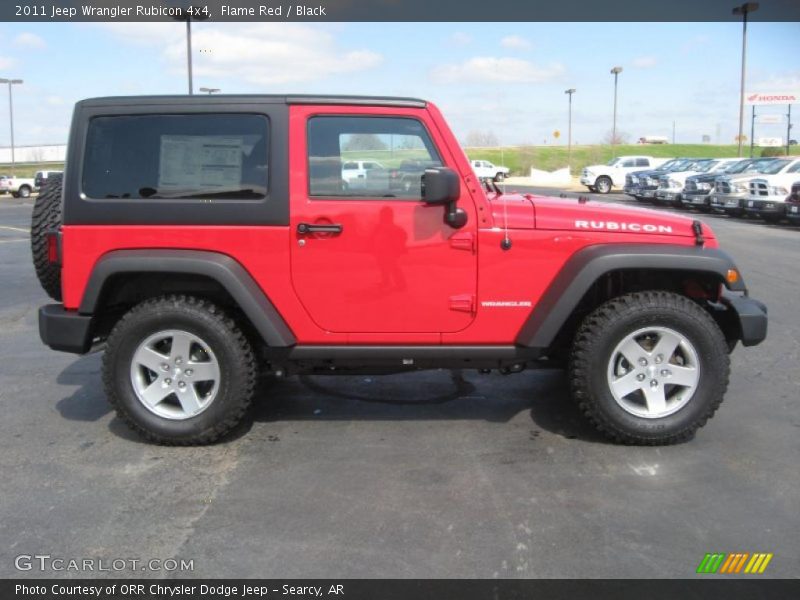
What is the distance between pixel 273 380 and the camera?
582cm

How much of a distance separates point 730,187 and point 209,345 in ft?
67.2

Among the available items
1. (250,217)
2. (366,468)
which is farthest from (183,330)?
(366,468)

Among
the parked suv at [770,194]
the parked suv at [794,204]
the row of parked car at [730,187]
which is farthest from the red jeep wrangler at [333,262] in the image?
the parked suv at [770,194]

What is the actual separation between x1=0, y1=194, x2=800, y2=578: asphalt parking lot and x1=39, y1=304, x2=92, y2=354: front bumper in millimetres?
597

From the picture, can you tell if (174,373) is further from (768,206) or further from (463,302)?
(768,206)

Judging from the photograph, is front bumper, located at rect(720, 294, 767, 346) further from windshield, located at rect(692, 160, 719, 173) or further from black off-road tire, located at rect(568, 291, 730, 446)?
windshield, located at rect(692, 160, 719, 173)

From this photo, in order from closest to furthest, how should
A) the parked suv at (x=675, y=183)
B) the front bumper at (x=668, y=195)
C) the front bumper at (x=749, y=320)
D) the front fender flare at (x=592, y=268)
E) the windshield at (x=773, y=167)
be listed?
the front fender flare at (x=592, y=268), the front bumper at (x=749, y=320), the windshield at (x=773, y=167), the front bumper at (x=668, y=195), the parked suv at (x=675, y=183)

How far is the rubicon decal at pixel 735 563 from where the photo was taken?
3.06 meters

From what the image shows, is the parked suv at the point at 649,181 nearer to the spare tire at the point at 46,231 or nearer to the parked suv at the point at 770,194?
the parked suv at the point at 770,194

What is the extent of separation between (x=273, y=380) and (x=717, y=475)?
10.5 ft

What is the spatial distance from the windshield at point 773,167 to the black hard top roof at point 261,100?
20346 mm

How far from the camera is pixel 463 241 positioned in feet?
14.1

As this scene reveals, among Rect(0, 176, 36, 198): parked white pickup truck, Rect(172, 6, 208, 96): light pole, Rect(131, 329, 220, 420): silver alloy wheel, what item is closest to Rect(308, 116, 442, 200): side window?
Rect(131, 329, 220, 420): silver alloy wheel

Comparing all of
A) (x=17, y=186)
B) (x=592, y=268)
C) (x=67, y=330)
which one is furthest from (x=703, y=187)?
(x=17, y=186)
